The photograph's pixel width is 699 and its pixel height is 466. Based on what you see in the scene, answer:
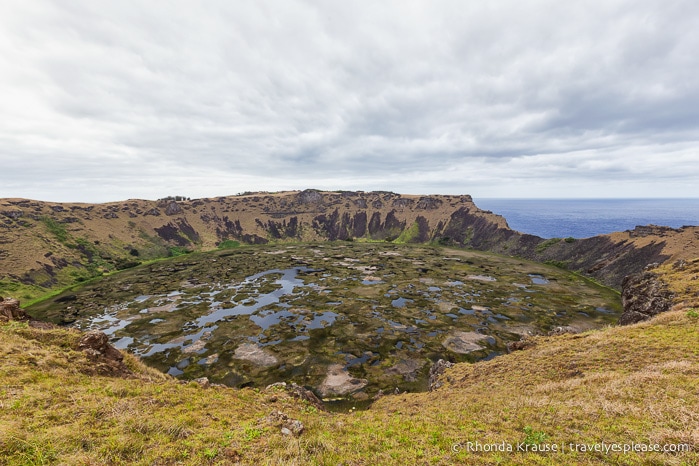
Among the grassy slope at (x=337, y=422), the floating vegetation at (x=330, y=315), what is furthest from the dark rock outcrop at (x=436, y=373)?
the grassy slope at (x=337, y=422)

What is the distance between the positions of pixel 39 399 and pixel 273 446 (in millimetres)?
13726

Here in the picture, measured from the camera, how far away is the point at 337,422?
20188mm

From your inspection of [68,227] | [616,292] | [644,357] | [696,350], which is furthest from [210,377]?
[68,227]

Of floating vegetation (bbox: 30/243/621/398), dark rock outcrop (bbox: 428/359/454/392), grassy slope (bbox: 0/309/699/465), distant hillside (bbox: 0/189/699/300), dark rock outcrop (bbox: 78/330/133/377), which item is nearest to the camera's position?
grassy slope (bbox: 0/309/699/465)

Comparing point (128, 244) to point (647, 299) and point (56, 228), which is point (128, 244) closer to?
point (56, 228)

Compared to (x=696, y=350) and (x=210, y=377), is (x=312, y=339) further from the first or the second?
(x=696, y=350)

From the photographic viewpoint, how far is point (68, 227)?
149875mm

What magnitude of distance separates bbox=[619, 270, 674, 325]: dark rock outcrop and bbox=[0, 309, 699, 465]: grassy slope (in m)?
27.9

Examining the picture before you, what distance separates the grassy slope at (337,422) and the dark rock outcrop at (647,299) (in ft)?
91.4

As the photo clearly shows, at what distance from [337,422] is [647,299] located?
217 feet

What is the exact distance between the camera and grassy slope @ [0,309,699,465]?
1268cm

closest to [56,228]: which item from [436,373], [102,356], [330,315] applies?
[330,315]

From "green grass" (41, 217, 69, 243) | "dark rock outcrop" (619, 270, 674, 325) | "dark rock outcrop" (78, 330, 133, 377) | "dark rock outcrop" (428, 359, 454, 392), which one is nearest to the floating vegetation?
"dark rock outcrop" (428, 359, 454, 392)

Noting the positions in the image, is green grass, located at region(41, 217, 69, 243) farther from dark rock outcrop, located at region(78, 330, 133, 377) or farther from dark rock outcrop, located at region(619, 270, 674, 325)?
dark rock outcrop, located at region(619, 270, 674, 325)
